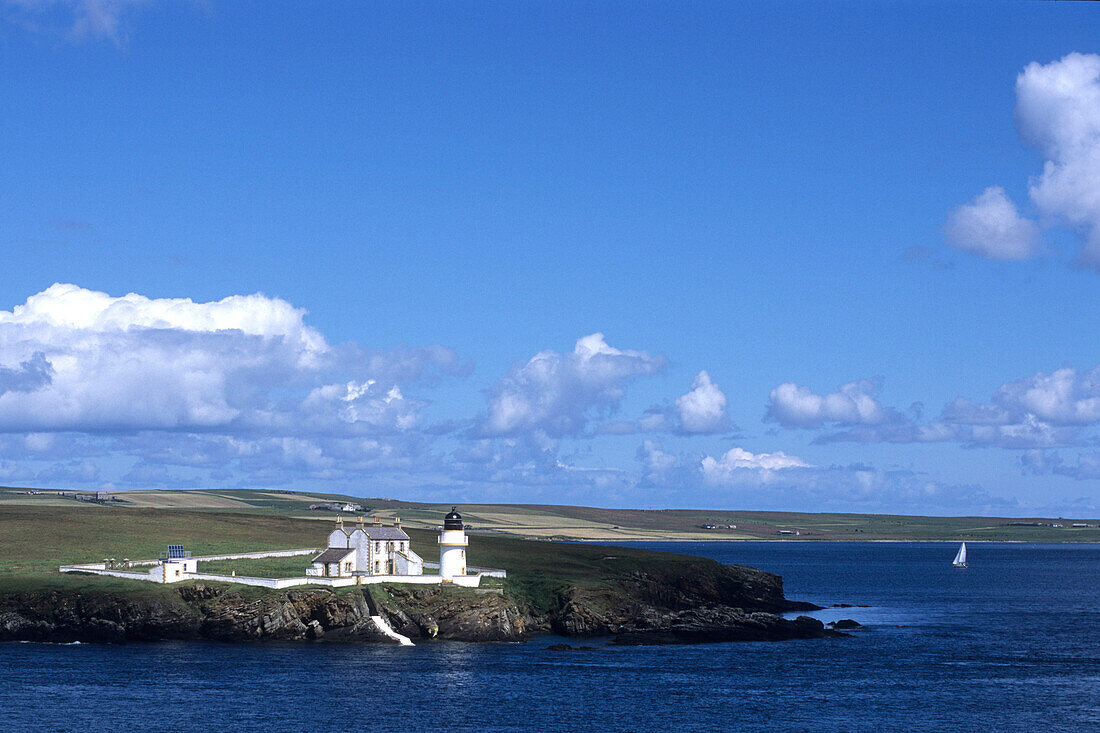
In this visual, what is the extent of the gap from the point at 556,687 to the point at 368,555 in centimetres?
3566

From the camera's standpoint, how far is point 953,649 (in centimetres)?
11212

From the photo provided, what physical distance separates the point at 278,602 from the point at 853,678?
4769cm

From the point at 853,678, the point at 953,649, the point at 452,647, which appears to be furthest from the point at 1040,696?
the point at 452,647

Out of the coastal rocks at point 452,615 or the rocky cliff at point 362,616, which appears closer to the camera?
Answer: the rocky cliff at point 362,616

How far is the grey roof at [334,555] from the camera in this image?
116 meters

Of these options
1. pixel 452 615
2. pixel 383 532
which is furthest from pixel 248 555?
pixel 452 615

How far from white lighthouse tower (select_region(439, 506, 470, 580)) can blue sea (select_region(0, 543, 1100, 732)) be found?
1120 centimetres

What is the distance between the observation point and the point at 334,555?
384ft

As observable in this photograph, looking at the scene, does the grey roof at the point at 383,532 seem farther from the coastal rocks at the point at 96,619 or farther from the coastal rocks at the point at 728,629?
the coastal rocks at the point at 728,629

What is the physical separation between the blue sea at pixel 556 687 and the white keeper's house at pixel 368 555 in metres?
13.0

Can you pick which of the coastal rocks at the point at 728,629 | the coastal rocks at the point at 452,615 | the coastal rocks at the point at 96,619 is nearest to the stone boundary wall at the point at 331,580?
the coastal rocks at the point at 452,615

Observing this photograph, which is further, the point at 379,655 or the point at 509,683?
the point at 379,655

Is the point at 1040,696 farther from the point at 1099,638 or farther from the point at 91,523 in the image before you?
the point at 91,523

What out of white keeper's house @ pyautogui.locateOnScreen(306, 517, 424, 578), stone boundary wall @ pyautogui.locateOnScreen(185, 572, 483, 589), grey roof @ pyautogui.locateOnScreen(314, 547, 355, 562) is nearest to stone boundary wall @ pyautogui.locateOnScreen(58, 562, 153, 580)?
stone boundary wall @ pyautogui.locateOnScreen(185, 572, 483, 589)
